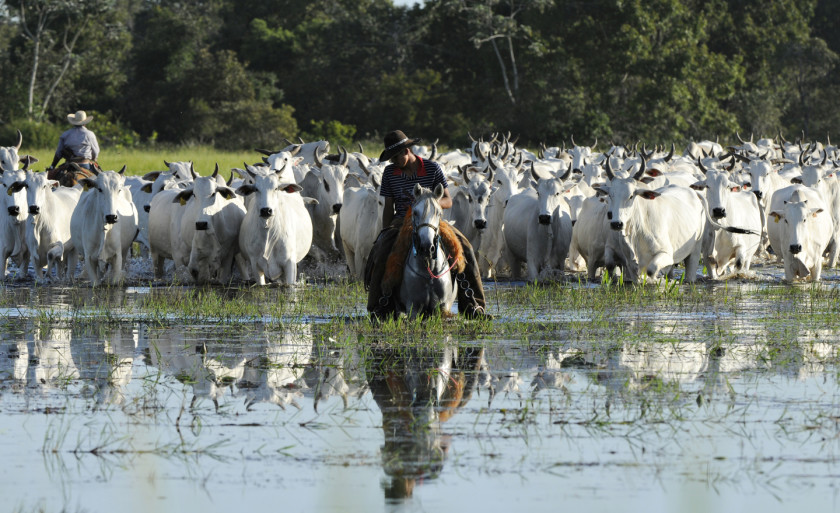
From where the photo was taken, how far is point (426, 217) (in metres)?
10.5

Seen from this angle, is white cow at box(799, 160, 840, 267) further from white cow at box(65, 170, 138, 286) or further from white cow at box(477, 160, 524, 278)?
white cow at box(65, 170, 138, 286)

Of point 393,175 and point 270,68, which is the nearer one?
point 393,175

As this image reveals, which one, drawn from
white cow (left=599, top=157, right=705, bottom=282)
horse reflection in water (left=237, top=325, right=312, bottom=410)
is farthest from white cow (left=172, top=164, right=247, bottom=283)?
horse reflection in water (left=237, top=325, right=312, bottom=410)

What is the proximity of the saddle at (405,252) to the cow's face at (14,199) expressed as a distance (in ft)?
25.8

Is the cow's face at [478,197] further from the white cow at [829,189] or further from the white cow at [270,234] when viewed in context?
the white cow at [829,189]

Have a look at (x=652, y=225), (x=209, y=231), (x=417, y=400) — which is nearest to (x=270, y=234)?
(x=209, y=231)

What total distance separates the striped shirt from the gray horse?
1.84 ft

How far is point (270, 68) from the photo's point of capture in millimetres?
55094

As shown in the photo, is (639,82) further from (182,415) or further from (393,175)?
(182,415)

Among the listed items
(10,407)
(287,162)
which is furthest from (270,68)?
(10,407)

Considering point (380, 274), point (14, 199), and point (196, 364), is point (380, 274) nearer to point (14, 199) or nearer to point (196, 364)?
point (196, 364)

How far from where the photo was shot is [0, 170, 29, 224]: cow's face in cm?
1758

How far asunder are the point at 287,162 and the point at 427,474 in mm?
14809

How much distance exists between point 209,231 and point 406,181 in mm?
6206
